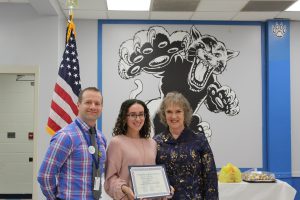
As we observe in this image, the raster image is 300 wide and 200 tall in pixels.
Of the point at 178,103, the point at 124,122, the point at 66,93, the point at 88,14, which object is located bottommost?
the point at 124,122

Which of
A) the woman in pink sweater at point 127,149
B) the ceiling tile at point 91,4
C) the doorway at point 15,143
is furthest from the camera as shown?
the doorway at point 15,143

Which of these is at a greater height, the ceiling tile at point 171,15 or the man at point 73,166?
the ceiling tile at point 171,15

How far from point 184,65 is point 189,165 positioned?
327 cm

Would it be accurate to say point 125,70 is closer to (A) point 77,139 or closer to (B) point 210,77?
(B) point 210,77

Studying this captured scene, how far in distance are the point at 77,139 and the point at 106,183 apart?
35 centimetres

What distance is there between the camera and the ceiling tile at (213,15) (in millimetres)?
5125

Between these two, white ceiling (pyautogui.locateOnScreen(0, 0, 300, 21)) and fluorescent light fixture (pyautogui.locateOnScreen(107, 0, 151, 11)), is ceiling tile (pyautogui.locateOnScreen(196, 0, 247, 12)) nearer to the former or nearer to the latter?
white ceiling (pyautogui.locateOnScreen(0, 0, 300, 21))

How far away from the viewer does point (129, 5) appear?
4840 millimetres

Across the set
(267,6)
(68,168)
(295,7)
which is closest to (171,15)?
(267,6)

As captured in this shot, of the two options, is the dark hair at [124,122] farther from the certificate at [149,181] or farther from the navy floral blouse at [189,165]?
the certificate at [149,181]

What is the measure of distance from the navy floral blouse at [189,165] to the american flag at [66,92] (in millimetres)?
1929

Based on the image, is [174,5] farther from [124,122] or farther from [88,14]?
[124,122]

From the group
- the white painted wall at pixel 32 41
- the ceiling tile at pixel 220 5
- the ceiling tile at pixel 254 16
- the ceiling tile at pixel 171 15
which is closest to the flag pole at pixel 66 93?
the white painted wall at pixel 32 41

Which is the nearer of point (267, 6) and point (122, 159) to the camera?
point (122, 159)
